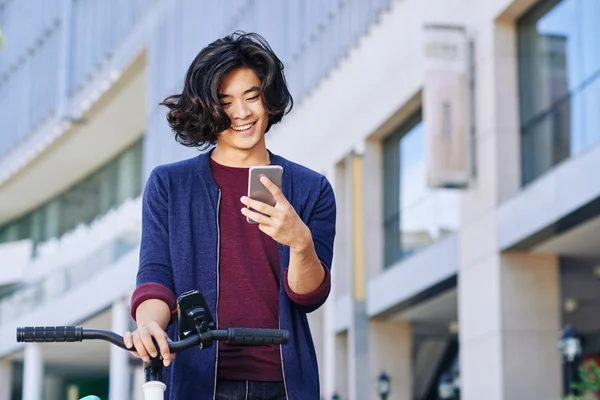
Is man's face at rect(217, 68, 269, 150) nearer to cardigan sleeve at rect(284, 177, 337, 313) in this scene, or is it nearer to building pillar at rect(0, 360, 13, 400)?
cardigan sleeve at rect(284, 177, 337, 313)

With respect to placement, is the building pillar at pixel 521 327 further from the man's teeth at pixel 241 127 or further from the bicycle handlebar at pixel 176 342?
the bicycle handlebar at pixel 176 342

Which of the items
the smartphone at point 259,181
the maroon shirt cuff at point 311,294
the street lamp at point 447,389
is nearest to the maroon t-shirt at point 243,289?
the maroon shirt cuff at point 311,294

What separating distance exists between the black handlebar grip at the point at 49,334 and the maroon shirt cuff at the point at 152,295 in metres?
0.29

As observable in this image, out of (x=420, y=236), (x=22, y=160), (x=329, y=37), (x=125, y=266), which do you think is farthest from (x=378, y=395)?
(x=22, y=160)

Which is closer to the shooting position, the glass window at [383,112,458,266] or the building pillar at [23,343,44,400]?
the glass window at [383,112,458,266]

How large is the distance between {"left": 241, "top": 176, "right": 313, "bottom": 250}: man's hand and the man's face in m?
0.42

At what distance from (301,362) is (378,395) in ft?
66.6

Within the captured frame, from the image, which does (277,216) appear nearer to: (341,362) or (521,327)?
(521,327)

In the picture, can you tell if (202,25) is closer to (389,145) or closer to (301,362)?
(389,145)

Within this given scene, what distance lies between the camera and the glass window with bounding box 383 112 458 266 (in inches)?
797

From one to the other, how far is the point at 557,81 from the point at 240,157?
1396cm

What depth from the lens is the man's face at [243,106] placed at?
3238 mm

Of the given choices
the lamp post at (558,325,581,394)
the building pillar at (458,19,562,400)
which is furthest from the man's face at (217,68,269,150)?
the building pillar at (458,19,562,400)

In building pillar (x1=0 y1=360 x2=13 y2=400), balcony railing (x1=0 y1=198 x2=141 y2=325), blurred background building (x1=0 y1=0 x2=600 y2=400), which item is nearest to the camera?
blurred background building (x1=0 y1=0 x2=600 y2=400)
